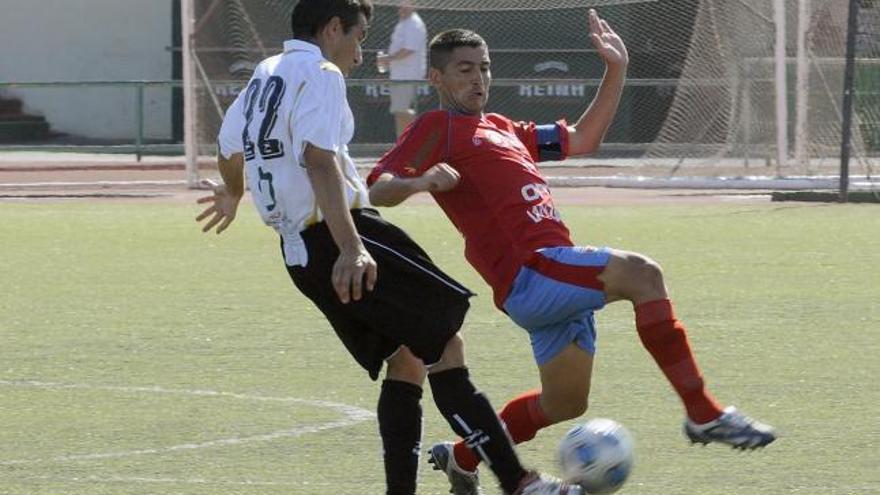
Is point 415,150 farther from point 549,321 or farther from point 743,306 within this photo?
point 743,306

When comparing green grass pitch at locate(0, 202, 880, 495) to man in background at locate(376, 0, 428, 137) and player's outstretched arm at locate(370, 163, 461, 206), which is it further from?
man in background at locate(376, 0, 428, 137)

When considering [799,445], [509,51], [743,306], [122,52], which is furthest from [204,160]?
[799,445]

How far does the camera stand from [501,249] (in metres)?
6.33

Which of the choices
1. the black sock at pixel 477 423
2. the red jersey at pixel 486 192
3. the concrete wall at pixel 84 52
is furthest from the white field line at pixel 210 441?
the concrete wall at pixel 84 52

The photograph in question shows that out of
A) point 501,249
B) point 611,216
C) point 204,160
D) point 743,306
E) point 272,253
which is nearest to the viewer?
point 501,249

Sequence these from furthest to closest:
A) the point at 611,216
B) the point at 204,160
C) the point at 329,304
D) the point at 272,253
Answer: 1. the point at 204,160
2. the point at 611,216
3. the point at 272,253
4. the point at 329,304

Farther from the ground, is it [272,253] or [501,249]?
[501,249]

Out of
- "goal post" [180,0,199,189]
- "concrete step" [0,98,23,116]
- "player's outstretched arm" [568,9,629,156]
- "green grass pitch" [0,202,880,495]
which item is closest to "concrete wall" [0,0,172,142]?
"concrete step" [0,98,23,116]

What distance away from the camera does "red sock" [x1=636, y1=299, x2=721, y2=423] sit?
6.16 metres

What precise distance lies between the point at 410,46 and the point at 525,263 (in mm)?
15836

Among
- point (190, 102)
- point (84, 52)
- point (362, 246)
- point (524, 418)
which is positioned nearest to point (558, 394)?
point (524, 418)

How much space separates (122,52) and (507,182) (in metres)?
25.2

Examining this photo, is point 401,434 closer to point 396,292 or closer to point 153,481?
point 396,292

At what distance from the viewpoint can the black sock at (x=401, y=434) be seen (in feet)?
19.7
